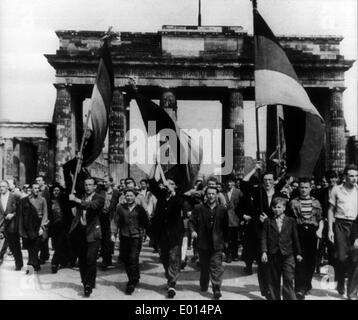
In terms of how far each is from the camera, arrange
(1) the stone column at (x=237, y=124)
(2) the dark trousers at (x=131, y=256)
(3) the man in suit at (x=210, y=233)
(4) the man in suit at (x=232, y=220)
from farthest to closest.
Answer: (1) the stone column at (x=237, y=124) < (4) the man in suit at (x=232, y=220) < (2) the dark trousers at (x=131, y=256) < (3) the man in suit at (x=210, y=233)

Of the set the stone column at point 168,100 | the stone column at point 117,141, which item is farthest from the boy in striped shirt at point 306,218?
the stone column at point 168,100

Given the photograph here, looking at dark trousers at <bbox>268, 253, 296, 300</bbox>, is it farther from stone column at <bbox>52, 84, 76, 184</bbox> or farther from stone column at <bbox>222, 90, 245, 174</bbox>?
stone column at <bbox>52, 84, 76, 184</bbox>

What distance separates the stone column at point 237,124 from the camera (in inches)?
1156

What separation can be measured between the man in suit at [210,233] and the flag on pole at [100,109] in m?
2.13

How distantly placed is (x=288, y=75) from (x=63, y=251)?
20.1 feet

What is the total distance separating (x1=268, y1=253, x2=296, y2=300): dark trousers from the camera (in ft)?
24.7

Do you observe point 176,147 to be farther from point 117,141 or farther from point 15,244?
point 117,141

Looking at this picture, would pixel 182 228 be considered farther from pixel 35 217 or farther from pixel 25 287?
pixel 35 217

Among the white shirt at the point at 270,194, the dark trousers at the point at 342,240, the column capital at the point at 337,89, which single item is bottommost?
the dark trousers at the point at 342,240

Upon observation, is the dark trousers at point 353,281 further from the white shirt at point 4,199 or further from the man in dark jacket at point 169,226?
the white shirt at point 4,199

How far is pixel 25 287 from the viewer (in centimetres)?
904

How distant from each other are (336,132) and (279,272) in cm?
2402

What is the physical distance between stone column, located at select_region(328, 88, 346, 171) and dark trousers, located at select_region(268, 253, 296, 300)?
2330 centimetres

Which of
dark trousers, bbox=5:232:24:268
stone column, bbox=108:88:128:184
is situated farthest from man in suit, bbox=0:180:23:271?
stone column, bbox=108:88:128:184
